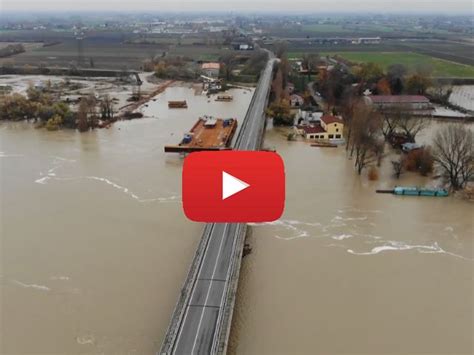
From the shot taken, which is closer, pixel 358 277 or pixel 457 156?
pixel 358 277

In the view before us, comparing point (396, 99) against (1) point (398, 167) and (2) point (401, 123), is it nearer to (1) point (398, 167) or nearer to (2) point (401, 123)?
(2) point (401, 123)

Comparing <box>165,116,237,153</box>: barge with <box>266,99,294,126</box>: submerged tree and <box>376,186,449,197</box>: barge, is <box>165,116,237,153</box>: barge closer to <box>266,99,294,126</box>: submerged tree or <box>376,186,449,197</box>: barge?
<box>266,99,294,126</box>: submerged tree

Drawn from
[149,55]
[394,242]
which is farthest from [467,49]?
[394,242]

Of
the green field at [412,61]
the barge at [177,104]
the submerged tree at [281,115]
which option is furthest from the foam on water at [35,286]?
the green field at [412,61]

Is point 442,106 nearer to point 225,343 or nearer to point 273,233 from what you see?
point 273,233

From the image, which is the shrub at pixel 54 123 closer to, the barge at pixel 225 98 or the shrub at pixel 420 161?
the barge at pixel 225 98

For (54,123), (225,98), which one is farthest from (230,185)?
(225,98)

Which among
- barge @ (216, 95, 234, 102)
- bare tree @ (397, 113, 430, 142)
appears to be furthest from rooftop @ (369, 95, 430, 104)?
barge @ (216, 95, 234, 102)
